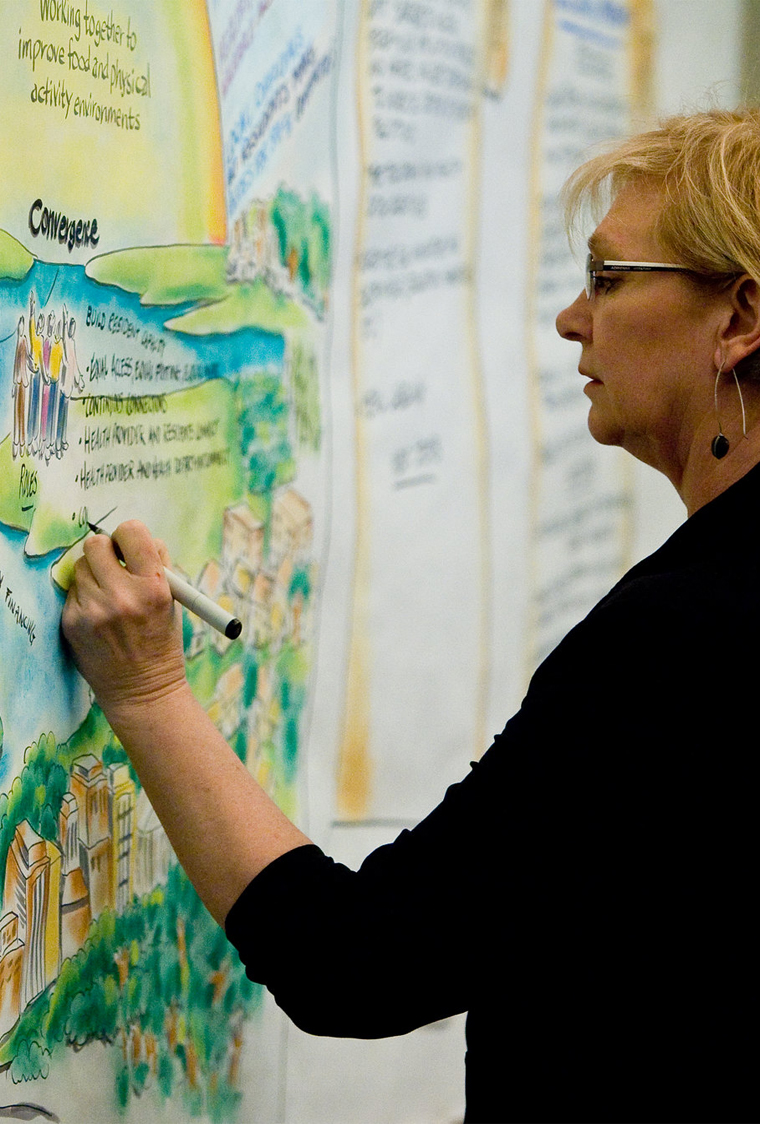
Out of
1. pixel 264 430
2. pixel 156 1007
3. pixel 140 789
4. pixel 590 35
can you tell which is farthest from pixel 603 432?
pixel 590 35

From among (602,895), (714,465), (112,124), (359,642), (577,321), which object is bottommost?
(602,895)

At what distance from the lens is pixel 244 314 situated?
3.42 feet

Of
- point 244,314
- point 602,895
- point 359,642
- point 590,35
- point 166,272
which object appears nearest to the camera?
point 602,895

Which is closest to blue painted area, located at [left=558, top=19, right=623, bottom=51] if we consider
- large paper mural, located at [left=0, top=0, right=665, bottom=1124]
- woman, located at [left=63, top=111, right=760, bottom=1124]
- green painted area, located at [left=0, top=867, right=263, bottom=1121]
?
large paper mural, located at [left=0, top=0, right=665, bottom=1124]

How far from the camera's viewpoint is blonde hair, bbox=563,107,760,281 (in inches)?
32.6

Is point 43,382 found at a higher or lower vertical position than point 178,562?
higher

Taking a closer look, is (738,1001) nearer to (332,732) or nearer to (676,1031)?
(676,1031)

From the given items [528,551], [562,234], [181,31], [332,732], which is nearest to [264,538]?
[332,732]

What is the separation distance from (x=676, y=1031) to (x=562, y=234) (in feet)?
3.53

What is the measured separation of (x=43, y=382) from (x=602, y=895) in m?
0.44

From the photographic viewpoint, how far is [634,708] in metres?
0.72

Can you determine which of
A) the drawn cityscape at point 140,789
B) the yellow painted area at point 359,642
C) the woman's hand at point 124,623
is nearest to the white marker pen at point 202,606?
the woman's hand at point 124,623

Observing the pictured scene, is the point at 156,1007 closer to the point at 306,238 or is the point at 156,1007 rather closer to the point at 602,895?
the point at 602,895

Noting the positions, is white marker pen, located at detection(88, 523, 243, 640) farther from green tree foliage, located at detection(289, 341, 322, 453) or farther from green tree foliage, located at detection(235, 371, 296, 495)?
green tree foliage, located at detection(289, 341, 322, 453)
